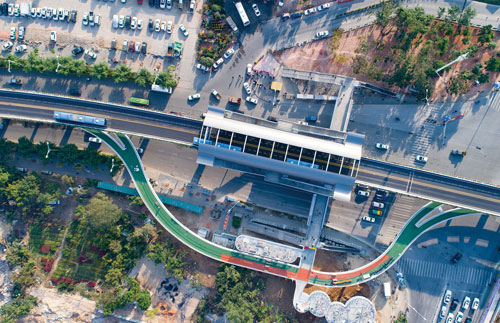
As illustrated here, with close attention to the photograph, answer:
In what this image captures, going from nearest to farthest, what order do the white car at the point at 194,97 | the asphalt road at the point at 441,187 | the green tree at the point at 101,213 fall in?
the asphalt road at the point at 441,187, the green tree at the point at 101,213, the white car at the point at 194,97

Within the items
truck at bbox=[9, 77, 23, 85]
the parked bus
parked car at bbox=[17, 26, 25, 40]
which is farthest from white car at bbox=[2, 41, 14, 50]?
the parked bus

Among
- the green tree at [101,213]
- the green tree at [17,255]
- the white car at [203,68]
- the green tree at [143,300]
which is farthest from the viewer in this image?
the white car at [203,68]

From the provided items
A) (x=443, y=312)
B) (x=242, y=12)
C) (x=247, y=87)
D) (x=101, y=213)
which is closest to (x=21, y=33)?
(x=101, y=213)

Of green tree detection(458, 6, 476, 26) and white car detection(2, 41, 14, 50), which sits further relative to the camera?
white car detection(2, 41, 14, 50)

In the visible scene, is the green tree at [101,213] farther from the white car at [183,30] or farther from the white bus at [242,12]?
the white bus at [242,12]

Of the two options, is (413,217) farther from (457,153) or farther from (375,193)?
(457,153)

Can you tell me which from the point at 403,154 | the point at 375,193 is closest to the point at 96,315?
the point at 375,193

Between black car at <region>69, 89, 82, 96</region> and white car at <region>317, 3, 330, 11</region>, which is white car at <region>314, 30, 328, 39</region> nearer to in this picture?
white car at <region>317, 3, 330, 11</region>

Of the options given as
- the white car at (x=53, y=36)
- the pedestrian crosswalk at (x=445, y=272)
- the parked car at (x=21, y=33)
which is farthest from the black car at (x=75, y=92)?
the pedestrian crosswalk at (x=445, y=272)
